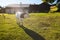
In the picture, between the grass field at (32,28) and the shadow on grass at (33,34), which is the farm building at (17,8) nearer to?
the grass field at (32,28)

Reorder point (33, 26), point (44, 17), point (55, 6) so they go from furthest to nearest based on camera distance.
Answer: point (55, 6)
point (44, 17)
point (33, 26)

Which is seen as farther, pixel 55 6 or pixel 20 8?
pixel 55 6

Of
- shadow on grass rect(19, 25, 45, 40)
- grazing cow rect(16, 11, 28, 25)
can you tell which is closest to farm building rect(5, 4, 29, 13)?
grazing cow rect(16, 11, 28, 25)

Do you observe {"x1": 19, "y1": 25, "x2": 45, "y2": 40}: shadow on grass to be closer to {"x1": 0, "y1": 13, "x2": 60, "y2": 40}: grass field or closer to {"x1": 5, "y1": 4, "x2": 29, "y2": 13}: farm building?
{"x1": 0, "y1": 13, "x2": 60, "y2": 40}: grass field

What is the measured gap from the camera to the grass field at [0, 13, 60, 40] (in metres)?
5.66

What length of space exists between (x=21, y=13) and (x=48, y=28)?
87 cm

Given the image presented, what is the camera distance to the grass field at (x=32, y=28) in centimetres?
566

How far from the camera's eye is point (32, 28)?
615 cm

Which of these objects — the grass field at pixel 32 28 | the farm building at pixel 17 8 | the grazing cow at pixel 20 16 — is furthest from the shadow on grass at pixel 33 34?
the farm building at pixel 17 8

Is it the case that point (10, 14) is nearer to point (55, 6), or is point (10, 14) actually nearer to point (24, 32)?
point (24, 32)

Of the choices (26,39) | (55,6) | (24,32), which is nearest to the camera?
(26,39)

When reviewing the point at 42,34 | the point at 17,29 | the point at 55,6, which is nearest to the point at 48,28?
the point at 42,34

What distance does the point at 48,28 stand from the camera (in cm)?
609

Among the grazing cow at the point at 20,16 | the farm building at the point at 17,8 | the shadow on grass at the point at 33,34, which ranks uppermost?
the farm building at the point at 17,8
